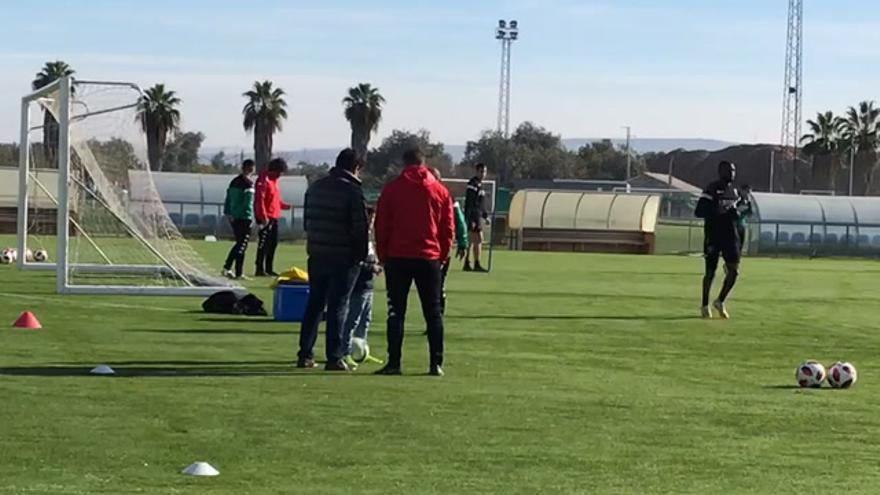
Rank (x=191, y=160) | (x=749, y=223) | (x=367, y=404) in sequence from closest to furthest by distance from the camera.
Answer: (x=367, y=404)
(x=749, y=223)
(x=191, y=160)

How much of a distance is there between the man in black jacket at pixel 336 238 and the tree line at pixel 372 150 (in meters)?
45.5

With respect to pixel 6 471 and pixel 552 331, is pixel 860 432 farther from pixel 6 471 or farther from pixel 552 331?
pixel 552 331

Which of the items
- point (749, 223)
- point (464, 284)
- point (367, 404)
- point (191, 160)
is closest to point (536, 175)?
point (191, 160)

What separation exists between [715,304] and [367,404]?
413 inches

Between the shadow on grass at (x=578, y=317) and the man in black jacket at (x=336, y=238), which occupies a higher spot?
the man in black jacket at (x=336, y=238)

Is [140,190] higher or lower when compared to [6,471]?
higher

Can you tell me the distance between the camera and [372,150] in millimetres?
101000

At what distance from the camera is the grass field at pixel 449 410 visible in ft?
29.0

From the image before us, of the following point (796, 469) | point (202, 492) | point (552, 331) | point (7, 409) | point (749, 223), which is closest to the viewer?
point (202, 492)

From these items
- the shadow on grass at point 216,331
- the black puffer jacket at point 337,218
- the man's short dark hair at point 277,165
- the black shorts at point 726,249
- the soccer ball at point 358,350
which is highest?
the man's short dark hair at point 277,165

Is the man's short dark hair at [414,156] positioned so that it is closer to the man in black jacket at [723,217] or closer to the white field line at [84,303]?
the white field line at [84,303]

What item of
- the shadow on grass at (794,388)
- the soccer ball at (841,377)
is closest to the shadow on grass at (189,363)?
the shadow on grass at (794,388)

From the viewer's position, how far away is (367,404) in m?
11.6

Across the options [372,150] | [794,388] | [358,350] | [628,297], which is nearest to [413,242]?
[358,350]
